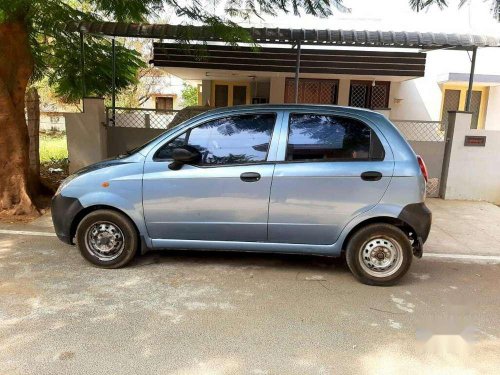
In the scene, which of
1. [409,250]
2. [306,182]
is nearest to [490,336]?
[409,250]

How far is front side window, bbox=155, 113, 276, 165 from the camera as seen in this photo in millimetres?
4637

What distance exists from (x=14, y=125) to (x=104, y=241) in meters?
3.28

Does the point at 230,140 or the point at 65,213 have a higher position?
the point at 230,140

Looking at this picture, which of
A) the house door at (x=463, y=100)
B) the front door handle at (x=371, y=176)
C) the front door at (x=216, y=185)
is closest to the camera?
the front door handle at (x=371, y=176)

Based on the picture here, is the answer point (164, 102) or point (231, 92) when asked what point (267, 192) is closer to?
point (231, 92)

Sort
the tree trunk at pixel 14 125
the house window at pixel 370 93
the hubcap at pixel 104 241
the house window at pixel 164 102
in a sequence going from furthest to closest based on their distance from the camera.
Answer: the house window at pixel 164 102 → the house window at pixel 370 93 → the tree trunk at pixel 14 125 → the hubcap at pixel 104 241

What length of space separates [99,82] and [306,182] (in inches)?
254

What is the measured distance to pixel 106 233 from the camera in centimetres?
480

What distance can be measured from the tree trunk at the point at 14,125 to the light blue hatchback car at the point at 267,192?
2676mm

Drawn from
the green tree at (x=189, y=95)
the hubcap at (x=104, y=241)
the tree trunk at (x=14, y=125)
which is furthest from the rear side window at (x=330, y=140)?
the green tree at (x=189, y=95)

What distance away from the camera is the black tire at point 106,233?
4.72 meters

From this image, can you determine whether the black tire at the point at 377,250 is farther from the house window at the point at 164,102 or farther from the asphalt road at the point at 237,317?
the house window at the point at 164,102

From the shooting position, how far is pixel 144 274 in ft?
15.6

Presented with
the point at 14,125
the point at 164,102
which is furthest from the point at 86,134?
the point at 164,102
